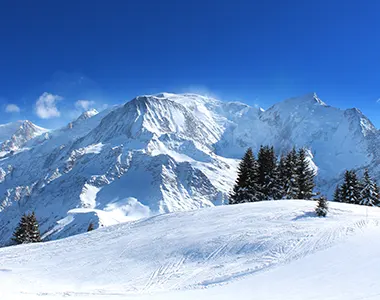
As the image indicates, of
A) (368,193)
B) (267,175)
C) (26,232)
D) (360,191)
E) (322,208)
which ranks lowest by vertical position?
(322,208)

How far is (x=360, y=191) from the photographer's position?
3659 centimetres

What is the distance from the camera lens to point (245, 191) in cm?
3547

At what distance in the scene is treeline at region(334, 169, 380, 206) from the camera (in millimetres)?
36812

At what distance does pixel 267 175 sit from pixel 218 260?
71.2 feet

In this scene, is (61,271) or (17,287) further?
(61,271)

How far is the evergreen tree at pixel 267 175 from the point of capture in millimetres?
35406

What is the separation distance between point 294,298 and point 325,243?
574 centimetres

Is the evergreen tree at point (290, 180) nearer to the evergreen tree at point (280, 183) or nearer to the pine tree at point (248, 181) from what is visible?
the evergreen tree at point (280, 183)

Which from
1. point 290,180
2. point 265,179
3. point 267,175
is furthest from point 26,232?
point 290,180

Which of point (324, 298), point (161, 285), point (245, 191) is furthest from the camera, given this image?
point (245, 191)

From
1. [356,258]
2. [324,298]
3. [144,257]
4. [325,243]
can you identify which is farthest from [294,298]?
[144,257]

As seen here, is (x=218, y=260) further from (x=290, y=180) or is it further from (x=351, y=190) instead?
(x=351, y=190)

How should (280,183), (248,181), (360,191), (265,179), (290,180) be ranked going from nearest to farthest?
(248,181) → (280,183) → (290,180) → (265,179) → (360,191)

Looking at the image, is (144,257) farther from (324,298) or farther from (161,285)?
(324,298)
